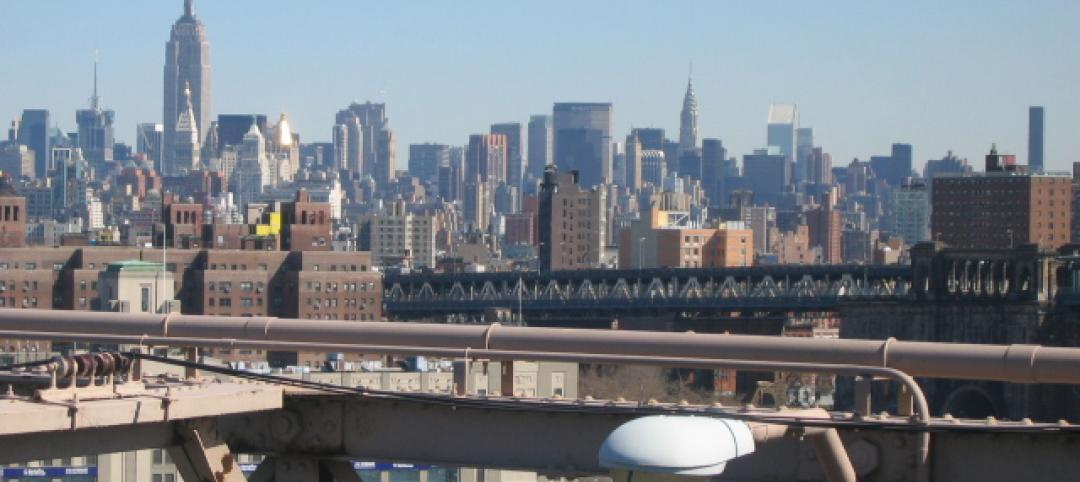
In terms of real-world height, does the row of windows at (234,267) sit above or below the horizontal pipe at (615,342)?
below

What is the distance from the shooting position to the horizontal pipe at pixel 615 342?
35.7 ft

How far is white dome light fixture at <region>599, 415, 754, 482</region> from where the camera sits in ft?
26.7

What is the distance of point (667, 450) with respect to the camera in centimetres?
815

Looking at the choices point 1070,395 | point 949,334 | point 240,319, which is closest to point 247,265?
point 949,334

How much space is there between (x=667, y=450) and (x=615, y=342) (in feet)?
12.4

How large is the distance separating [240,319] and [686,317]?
510ft

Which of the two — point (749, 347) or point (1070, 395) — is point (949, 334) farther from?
point (749, 347)

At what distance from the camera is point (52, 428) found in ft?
35.2

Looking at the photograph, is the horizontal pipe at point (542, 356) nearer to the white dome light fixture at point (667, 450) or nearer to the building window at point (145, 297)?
the white dome light fixture at point (667, 450)

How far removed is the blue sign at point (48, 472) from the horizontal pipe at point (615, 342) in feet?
78.7

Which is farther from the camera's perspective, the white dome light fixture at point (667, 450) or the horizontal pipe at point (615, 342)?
the horizontal pipe at point (615, 342)

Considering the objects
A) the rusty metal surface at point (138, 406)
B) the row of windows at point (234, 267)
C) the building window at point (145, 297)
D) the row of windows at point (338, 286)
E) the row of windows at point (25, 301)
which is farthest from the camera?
the row of windows at point (338, 286)

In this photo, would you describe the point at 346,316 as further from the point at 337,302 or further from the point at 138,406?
the point at 138,406

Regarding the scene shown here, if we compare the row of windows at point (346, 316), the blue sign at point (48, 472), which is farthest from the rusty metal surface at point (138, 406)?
the row of windows at point (346, 316)
